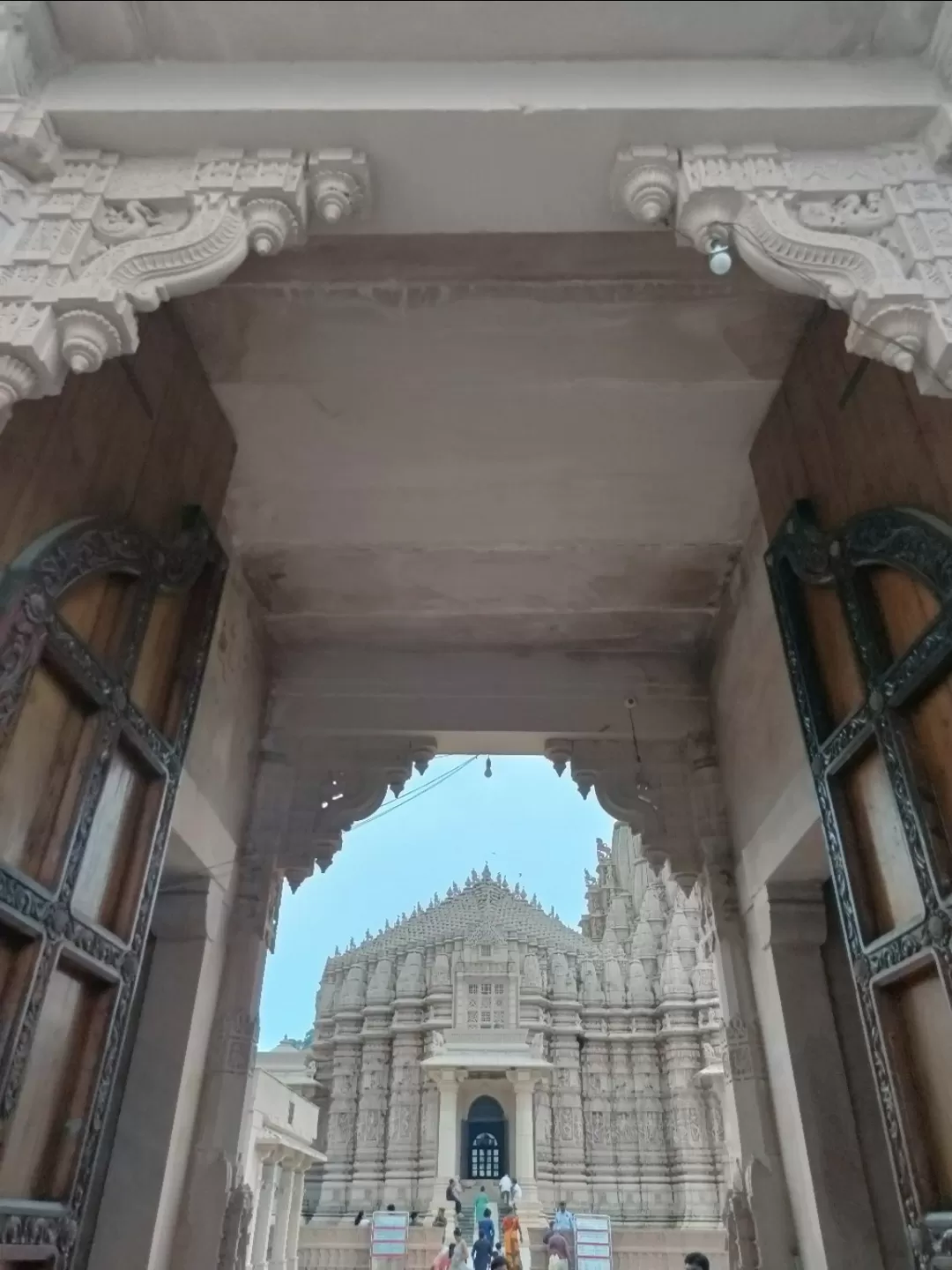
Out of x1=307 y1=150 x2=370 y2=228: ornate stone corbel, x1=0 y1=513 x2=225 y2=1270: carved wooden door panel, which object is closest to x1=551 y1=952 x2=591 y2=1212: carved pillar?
x1=0 y1=513 x2=225 y2=1270: carved wooden door panel

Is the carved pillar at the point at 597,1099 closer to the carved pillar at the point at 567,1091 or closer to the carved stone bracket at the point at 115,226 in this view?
the carved pillar at the point at 567,1091

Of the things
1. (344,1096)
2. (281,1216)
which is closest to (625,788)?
(281,1216)

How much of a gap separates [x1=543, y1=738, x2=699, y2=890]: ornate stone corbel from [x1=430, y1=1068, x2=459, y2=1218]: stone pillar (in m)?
10.8

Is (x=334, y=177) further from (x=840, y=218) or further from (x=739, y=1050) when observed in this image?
(x=739, y=1050)

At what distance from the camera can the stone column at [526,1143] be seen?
1316 centimetres

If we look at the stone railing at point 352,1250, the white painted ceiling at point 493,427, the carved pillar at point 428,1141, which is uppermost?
the white painted ceiling at point 493,427

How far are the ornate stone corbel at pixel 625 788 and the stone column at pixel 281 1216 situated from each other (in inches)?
283

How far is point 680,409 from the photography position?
3.62 m

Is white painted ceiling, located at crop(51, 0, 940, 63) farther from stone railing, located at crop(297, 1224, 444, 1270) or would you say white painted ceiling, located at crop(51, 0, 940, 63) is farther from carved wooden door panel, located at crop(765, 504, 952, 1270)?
stone railing, located at crop(297, 1224, 444, 1270)

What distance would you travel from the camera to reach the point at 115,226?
203 cm

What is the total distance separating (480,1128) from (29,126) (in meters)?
16.6

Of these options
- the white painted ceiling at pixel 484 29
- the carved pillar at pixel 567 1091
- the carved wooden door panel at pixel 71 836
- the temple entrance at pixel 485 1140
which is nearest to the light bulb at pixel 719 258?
the white painted ceiling at pixel 484 29

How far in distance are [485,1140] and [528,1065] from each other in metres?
1.98

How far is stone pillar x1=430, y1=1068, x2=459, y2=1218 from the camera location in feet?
44.3
